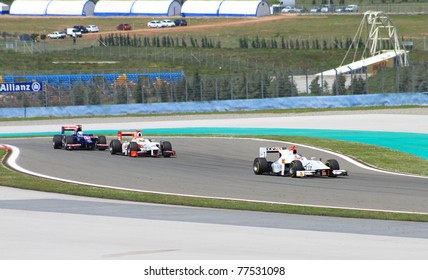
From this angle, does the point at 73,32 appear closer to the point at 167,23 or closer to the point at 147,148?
the point at 167,23

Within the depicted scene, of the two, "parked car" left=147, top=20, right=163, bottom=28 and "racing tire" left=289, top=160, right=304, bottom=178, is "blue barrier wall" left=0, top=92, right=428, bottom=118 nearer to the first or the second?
"racing tire" left=289, top=160, right=304, bottom=178

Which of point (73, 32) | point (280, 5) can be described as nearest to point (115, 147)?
point (73, 32)

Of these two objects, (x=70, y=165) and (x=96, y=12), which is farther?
(x=96, y=12)

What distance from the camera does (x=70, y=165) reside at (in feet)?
109

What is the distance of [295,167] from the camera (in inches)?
1142

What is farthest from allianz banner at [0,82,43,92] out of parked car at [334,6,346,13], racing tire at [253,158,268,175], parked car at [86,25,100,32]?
parked car at [334,6,346,13]

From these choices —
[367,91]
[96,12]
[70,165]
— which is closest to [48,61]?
[367,91]

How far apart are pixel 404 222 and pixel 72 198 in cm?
776

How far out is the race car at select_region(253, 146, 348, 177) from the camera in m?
28.9

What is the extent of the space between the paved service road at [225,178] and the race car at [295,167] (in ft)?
0.72

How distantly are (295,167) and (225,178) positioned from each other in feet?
6.39

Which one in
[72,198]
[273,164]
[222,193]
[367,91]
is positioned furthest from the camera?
[367,91]

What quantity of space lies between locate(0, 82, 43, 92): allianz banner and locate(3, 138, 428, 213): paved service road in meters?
22.7
